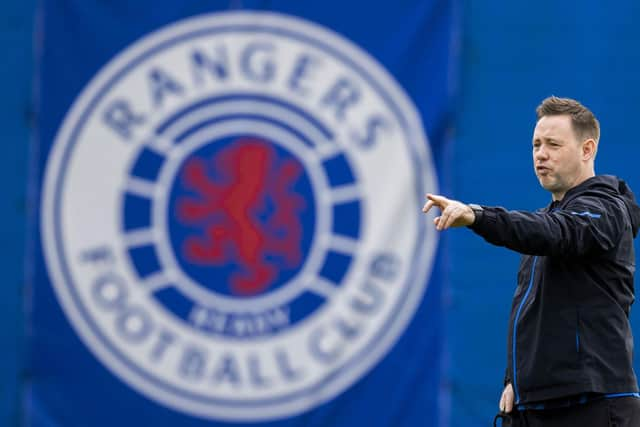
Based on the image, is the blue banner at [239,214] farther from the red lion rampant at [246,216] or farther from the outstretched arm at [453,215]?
the outstretched arm at [453,215]

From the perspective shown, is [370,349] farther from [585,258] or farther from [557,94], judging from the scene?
[585,258]

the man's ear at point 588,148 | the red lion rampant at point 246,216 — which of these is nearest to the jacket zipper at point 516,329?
the man's ear at point 588,148

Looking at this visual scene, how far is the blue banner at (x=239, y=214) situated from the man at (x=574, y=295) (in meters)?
1.78

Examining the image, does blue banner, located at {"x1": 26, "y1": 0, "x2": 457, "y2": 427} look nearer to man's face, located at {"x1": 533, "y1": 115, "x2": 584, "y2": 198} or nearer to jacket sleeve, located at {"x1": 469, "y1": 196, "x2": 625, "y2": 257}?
man's face, located at {"x1": 533, "y1": 115, "x2": 584, "y2": 198}

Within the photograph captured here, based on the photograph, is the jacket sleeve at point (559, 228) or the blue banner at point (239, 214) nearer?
the jacket sleeve at point (559, 228)

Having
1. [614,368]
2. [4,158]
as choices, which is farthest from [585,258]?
[4,158]

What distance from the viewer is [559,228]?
96.2 inches

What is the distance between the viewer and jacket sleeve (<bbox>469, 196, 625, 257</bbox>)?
94.6 inches

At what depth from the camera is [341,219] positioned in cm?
455

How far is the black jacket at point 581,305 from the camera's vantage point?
2523 millimetres

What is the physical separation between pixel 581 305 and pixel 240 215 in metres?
2.29

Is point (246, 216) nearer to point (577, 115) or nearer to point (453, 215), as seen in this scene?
point (577, 115)

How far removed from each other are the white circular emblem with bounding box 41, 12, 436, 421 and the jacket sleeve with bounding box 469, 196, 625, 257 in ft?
6.31

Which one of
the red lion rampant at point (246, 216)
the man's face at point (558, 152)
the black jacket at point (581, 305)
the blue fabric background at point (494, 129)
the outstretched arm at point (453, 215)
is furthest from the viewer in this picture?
the red lion rampant at point (246, 216)
